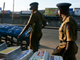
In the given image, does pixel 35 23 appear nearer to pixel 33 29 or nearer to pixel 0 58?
pixel 33 29

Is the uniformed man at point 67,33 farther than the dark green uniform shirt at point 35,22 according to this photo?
No

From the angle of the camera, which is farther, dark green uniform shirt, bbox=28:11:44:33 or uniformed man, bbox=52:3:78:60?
dark green uniform shirt, bbox=28:11:44:33

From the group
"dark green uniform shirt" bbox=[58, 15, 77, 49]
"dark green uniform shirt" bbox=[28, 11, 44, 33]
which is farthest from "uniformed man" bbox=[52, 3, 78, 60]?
"dark green uniform shirt" bbox=[28, 11, 44, 33]

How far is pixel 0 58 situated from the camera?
144cm

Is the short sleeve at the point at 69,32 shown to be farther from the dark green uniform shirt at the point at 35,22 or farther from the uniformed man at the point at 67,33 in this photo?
the dark green uniform shirt at the point at 35,22

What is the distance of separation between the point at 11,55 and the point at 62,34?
3.24ft

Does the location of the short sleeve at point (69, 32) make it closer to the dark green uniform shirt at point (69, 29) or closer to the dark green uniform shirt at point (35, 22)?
the dark green uniform shirt at point (69, 29)

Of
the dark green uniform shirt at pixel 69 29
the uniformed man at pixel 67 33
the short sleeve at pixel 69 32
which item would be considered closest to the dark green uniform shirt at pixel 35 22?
the uniformed man at pixel 67 33

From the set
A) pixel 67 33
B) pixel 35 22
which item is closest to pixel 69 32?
pixel 67 33

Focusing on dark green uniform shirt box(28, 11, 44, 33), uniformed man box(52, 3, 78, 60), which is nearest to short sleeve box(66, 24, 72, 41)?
uniformed man box(52, 3, 78, 60)

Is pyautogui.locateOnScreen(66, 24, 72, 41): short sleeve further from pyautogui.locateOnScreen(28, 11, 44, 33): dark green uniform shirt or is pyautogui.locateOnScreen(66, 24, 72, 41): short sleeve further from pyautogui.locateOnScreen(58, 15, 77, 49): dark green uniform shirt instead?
pyautogui.locateOnScreen(28, 11, 44, 33): dark green uniform shirt

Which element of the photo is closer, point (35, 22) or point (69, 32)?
point (69, 32)

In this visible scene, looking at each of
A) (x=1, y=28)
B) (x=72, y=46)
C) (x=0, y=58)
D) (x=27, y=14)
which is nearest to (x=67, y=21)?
(x=72, y=46)

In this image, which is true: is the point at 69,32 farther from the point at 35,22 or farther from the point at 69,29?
the point at 35,22
